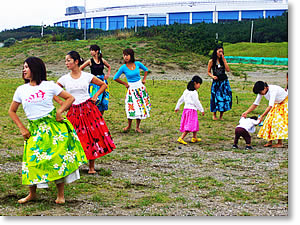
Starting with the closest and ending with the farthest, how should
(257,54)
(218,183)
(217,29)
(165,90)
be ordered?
(218,183) < (165,90) < (257,54) < (217,29)

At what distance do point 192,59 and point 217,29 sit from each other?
29.6 m

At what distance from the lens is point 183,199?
5.51m

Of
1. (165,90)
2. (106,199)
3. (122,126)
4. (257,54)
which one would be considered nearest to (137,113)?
(122,126)

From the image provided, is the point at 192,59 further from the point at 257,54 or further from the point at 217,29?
the point at 217,29

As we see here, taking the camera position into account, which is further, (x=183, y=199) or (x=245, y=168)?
(x=245, y=168)

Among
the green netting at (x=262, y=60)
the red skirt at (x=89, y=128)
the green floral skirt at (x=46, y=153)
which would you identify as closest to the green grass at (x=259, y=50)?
the green netting at (x=262, y=60)

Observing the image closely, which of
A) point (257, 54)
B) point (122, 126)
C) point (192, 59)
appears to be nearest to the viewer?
point (122, 126)

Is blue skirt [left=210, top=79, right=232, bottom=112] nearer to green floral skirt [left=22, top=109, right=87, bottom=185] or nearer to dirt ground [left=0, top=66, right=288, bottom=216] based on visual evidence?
dirt ground [left=0, top=66, right=288, bottom=216]

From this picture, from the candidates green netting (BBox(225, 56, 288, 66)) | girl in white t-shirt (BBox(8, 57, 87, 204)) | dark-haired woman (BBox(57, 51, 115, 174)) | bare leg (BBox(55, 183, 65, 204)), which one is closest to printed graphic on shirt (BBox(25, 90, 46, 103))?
girl in white t-shirt (BBox(8, 57, 87, 204))

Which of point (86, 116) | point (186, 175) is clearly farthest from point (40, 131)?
point (186, 175)

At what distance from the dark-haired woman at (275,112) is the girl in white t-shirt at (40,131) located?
4080mm

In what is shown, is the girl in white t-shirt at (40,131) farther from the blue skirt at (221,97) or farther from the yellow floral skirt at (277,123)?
the blue skirt at (221,97)

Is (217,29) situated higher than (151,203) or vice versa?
(217,29)

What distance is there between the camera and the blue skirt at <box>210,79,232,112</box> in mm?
11805
